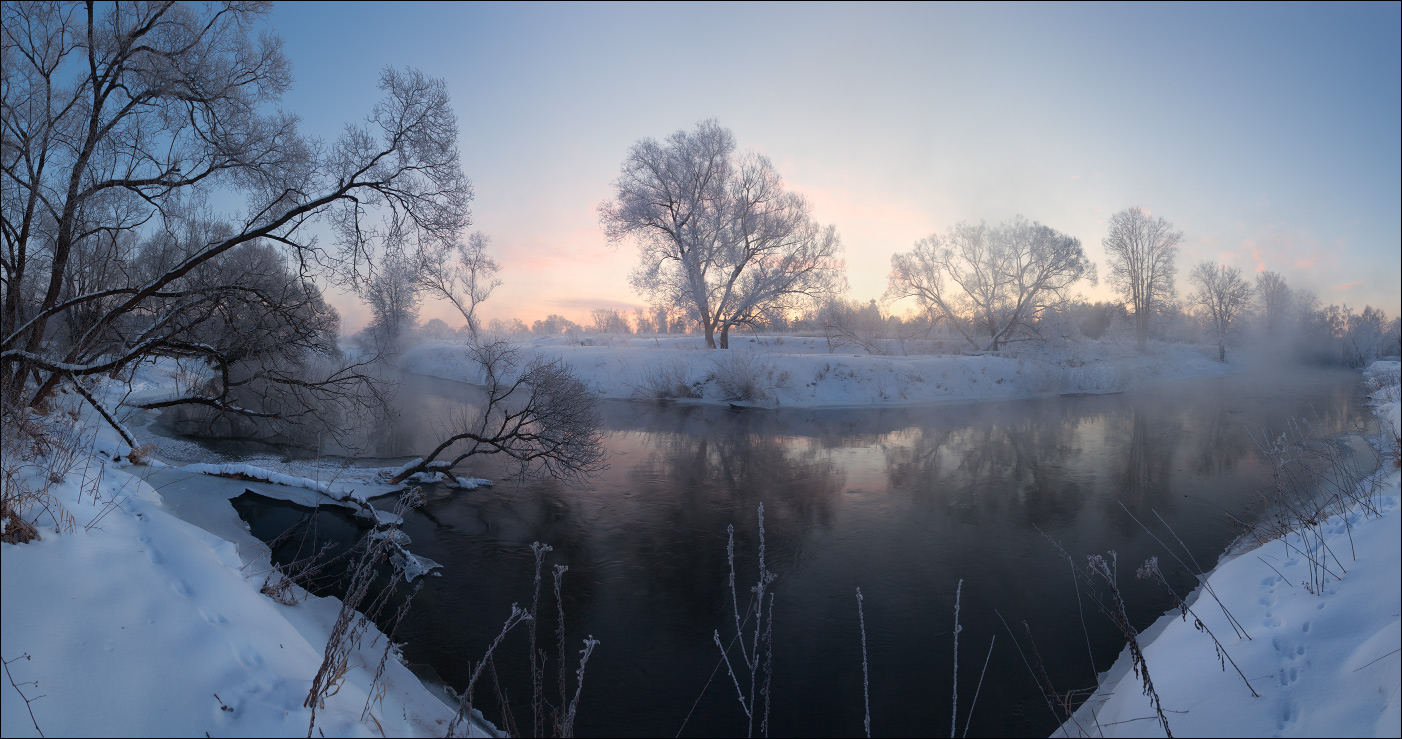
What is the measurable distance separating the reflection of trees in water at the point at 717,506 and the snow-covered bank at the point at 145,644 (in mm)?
3334

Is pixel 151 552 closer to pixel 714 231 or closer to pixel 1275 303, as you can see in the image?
pixel 714 231

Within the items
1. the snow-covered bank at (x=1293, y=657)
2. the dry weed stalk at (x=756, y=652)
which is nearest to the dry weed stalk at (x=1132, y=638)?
the snow-covered bank at (x=1293, y=657)

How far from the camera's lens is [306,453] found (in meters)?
12.1

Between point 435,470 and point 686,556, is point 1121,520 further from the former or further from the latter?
point 435,470

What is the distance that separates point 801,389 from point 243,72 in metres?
18.1

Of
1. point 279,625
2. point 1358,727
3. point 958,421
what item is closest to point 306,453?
point 279,625

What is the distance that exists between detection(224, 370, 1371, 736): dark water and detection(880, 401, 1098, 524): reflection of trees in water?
0.08 metres

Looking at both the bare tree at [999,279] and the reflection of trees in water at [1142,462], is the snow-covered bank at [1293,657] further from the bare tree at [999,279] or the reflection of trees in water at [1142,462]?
the bare tree at [999,279]

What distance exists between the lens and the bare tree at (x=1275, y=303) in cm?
4038

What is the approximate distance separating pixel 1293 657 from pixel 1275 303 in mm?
51813

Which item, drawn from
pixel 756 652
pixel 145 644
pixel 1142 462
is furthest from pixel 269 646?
pixel 1142 462

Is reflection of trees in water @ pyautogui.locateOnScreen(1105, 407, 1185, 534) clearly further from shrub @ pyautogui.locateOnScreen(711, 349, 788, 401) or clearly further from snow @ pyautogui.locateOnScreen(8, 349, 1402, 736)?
shrub @ pyautogui.locateOnScreen(711, 349, 788, 401)

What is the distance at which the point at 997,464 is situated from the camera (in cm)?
1322

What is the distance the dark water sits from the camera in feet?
17.1
